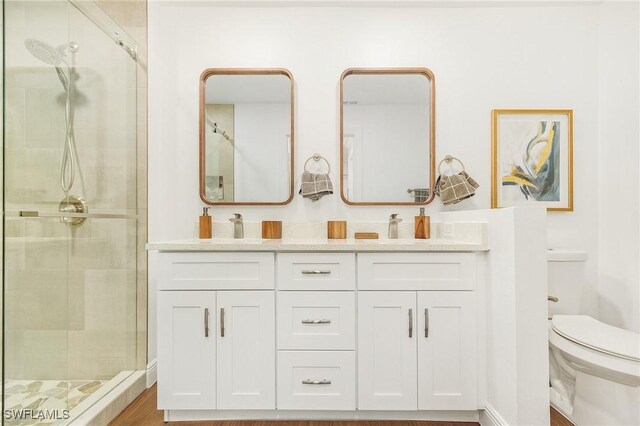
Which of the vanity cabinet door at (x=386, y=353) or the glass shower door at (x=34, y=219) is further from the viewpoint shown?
the vanity cabinet door at (x=386, y=353)

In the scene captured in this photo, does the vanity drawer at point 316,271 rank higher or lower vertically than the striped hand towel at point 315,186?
lower

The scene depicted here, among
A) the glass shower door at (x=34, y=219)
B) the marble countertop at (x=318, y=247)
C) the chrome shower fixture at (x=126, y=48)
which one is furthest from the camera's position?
the chrome shower fixture at (x=126, y=48)

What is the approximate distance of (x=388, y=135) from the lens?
213cm

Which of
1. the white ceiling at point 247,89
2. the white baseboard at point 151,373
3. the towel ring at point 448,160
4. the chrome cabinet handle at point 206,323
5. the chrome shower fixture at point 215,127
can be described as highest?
Result: the white ceiling at point 247,89

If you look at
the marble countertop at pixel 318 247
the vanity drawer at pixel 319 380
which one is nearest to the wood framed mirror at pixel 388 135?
the marble countertop at pixel 318 247

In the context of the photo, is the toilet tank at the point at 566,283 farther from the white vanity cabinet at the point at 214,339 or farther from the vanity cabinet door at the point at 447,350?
the white vanity cabinet at the point at 214,339

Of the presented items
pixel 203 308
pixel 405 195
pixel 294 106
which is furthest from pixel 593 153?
pixel 203 308

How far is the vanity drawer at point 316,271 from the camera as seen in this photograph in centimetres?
161

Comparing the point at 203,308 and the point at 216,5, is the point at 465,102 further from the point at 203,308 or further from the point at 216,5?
the point at 203,308

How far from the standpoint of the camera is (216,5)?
2166 mm

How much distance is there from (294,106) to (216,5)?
0.78 metres

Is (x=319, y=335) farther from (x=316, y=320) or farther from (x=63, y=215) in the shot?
(x=63, y=215)

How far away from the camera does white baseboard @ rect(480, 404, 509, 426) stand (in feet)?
4.84

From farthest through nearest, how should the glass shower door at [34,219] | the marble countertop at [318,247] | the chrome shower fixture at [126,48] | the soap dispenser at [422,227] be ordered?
the soap dispenser at [422,227] → the chrome shower fixture at [126,48] → the marble countertop at [318,247] → the glass shower door at [34,219]
